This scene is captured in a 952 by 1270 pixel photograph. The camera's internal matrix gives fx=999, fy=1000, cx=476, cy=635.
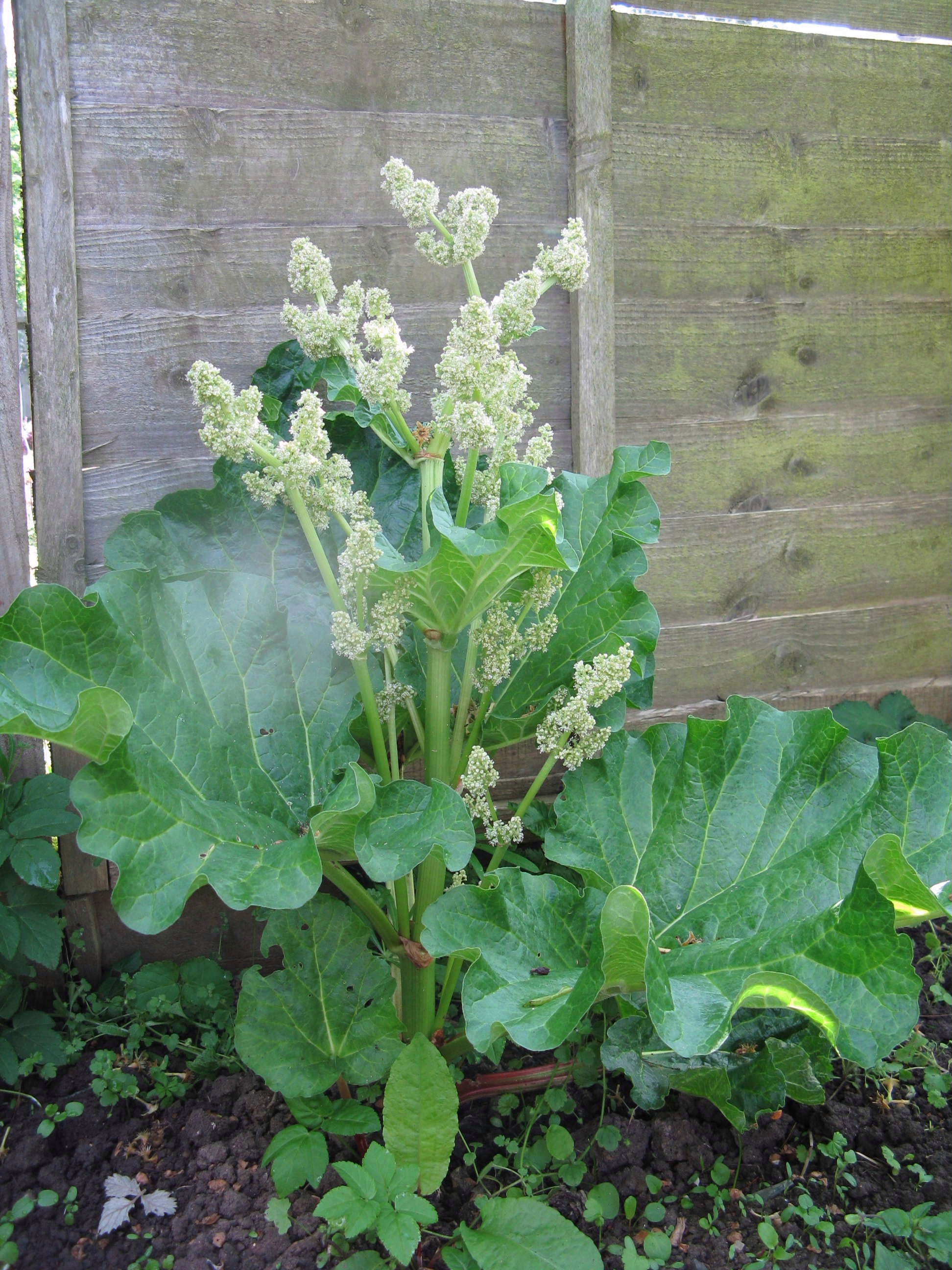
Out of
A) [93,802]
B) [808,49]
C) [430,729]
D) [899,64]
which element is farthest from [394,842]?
[899,64]

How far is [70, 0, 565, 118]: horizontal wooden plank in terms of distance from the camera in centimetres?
184

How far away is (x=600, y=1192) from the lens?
1.51 m

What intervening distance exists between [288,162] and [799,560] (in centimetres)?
149

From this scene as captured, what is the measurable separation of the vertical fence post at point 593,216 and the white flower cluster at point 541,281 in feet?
1.89

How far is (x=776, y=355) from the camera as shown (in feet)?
7.83

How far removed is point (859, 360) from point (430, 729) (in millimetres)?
1533

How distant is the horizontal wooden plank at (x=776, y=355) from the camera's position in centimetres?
229

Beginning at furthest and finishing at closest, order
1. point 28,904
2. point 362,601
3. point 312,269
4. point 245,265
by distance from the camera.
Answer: point 245,265 → point 28,904 → point 312,269 → point 362,601

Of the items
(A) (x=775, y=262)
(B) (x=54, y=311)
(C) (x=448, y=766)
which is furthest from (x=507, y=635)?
(A) (x=775, y=262)

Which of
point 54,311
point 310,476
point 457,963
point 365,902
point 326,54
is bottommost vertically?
point 457,963

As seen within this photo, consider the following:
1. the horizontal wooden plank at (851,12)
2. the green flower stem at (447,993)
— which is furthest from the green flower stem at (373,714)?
the horizontal wooden plank at (851,12)

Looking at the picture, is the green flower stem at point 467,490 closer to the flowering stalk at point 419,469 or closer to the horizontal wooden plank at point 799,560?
the flowering stalk at point 419,469

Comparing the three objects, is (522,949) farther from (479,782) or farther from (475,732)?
(475,732)

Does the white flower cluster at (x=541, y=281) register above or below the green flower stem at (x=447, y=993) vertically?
above
